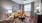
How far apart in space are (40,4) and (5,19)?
1048 millimetres

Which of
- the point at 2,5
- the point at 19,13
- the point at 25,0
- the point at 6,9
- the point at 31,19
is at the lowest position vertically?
the point at 31,19

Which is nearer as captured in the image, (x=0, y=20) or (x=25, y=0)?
(x=0, y=20)

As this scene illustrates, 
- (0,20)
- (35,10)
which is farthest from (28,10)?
(0,20)

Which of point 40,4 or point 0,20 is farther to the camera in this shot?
point 40,4

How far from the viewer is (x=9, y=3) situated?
1.79 metres

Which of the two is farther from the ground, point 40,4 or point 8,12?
point 40,4

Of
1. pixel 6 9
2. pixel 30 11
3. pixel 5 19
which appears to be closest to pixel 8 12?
pixel 6 9

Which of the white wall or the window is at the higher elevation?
the white wall

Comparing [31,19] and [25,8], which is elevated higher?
[25,8]

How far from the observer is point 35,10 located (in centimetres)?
182

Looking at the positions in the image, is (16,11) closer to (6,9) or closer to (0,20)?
(6,9)

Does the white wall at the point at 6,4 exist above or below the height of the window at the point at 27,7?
above

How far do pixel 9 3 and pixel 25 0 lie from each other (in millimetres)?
456

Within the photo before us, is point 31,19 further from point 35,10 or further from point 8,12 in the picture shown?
point 8,12
